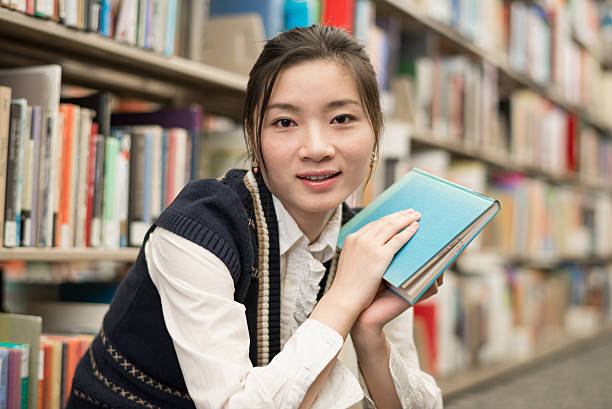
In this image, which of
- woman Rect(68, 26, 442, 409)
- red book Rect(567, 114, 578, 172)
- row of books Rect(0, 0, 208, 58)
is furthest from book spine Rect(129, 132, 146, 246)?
red book Rect(567, 114, 578, 172)

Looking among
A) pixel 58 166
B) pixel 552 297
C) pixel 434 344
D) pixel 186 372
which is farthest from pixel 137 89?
pixel 552 297

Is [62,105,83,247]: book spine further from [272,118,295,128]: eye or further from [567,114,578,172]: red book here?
[567,114,578,172]: red book

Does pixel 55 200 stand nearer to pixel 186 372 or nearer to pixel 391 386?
pixel 186 372

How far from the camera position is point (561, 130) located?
352 cm

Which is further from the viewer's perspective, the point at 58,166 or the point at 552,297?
the point at 552,297

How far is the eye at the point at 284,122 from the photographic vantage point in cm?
87

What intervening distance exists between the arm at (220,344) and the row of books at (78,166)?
449 millimetres

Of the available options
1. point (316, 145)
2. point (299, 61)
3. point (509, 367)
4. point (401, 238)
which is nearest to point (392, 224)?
point (401, 238)

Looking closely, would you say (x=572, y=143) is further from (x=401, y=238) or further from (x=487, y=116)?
(x=401, y=238)

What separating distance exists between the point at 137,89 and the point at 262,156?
0.89 metres

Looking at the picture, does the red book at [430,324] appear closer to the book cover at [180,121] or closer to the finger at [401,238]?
the book cover at [180,121]

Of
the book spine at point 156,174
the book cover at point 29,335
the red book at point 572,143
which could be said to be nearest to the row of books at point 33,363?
the book cover at point 29,335

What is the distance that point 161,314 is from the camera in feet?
2.74

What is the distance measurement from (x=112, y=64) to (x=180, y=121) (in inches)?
8.8
